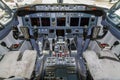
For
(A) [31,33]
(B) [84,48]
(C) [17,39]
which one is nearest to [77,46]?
(B) [84,48]

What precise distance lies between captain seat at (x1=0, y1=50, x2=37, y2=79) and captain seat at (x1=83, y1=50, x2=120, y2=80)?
1.05 m

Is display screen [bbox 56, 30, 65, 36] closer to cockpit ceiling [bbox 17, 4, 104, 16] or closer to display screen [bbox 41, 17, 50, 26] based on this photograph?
display screen [bbox 41, 17, 50, 26]

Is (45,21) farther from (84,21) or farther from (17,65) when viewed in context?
(17,65)

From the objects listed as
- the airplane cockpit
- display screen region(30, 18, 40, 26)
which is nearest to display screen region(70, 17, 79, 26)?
the airplane cockpit

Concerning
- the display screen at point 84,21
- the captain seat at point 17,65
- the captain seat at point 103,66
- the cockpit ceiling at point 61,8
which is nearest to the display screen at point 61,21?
the cockpit ceiling at point 61,8

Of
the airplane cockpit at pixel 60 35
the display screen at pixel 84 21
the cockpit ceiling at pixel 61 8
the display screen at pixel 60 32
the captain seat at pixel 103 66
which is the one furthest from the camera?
the display screen at pixel 60 32

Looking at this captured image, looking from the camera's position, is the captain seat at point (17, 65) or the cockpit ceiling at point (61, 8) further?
the cockpit ceiling at point (61, 8)

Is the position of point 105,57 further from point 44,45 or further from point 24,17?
point 24,17

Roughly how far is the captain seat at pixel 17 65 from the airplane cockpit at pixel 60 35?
0.06 ft

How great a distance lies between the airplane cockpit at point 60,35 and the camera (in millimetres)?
3492

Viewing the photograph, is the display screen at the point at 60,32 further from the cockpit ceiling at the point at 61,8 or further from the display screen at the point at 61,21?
the cockpit ceiling at the point at 61,8

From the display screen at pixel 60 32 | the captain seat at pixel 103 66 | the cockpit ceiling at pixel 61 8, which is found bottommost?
the display screen at pixel 60 32

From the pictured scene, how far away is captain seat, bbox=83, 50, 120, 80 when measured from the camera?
9.10 feet

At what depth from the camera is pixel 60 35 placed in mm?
5062
